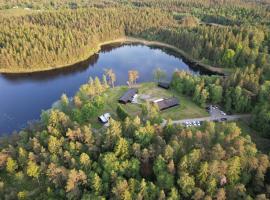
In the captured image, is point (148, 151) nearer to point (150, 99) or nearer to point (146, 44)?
point (150, 99)

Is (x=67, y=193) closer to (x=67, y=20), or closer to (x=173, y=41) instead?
(x=173, y=41)

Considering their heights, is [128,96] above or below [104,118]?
above

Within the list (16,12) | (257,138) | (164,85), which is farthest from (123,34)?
(257,138)

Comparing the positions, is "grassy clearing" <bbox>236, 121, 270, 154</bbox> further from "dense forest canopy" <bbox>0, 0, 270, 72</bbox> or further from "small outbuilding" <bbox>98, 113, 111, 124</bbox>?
"small outbuilding" <bbox>98, 113, 111, 124</bbox>

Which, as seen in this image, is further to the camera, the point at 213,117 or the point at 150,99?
the point at 150,99

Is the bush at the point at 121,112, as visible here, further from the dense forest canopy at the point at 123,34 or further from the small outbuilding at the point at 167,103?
the dense forest canopy at the point at 123,34

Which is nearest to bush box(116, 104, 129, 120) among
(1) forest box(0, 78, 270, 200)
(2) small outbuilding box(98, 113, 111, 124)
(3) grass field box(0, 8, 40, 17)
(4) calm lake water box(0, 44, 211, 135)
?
(2) small outbuilding box(98, 113, 111, 124)
